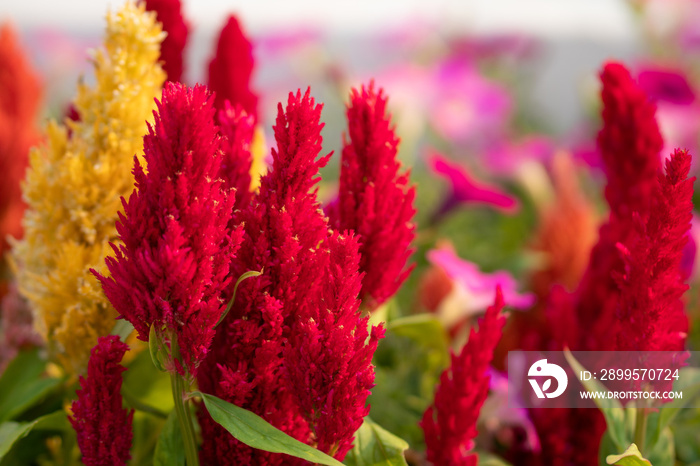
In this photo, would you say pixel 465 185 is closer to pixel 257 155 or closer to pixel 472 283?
pixel 472 283

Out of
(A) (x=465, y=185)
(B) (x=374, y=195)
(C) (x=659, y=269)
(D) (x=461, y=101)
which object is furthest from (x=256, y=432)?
(D) (x=461, y=101)

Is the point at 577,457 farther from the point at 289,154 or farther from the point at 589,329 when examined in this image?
the point at 289,154

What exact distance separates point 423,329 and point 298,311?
0.93ft

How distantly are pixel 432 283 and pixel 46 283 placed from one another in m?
0.56

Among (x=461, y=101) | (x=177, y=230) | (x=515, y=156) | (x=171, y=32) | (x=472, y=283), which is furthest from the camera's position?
(x=461, y=101)

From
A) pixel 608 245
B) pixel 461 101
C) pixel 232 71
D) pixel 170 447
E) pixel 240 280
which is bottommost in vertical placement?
pixel 170 447

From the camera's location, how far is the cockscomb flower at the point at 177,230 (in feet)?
1.30

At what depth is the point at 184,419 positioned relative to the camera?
45cm

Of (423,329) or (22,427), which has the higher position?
(423,329)

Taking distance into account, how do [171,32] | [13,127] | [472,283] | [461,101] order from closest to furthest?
[171,32], [472,283], [13,127], [461,101]

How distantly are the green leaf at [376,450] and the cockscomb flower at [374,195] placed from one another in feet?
0.35

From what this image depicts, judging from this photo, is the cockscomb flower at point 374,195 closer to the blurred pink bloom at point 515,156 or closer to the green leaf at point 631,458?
the green leaf at point 631,458

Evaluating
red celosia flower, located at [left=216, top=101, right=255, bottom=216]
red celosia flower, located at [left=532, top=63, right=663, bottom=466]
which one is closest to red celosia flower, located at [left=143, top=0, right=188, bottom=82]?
red celosia flower, located at [left=216, top=101, right=255, bottom=216]

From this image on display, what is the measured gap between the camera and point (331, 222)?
1.71 feet
